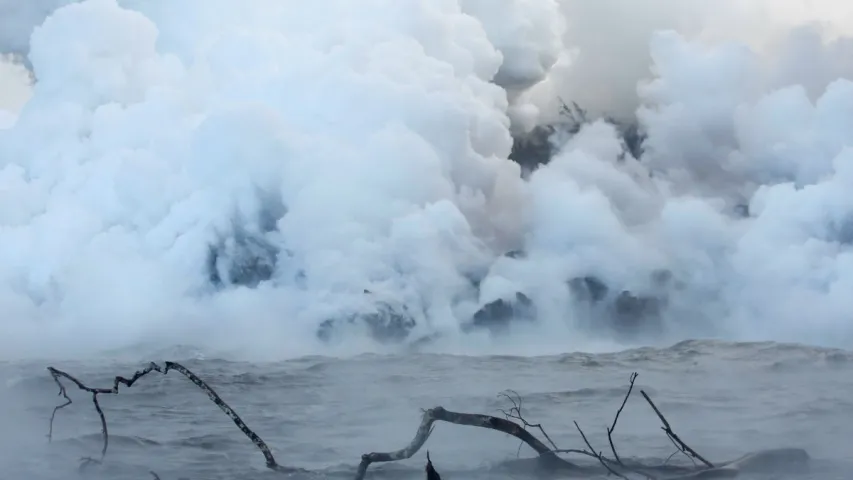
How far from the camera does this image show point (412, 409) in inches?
157

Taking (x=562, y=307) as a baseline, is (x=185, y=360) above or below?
below

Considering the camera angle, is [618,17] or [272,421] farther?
[618,17]

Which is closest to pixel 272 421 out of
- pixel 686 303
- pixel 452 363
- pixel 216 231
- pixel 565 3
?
pixel 452 363

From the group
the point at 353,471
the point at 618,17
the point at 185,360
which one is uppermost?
the point at 618,17

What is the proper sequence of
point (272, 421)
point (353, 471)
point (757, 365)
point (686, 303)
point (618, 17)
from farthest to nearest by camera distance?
point (618, 17)
point (686, 303)
point (757, 365)
point (272, 421)
point (353, 471)

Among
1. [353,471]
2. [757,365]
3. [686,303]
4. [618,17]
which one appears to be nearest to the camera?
[353,471]

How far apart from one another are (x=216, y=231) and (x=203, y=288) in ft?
1.43

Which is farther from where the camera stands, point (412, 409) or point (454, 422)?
point (412, 409)

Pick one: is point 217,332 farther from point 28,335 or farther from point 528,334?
point 528,334

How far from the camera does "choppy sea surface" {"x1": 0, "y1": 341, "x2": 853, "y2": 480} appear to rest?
11.4 feet

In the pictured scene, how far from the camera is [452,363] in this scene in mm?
4547

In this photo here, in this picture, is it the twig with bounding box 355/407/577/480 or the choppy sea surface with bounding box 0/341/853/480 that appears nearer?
the twig with bounding box 355/407/577/480

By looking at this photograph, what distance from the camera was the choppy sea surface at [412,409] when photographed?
3473mm

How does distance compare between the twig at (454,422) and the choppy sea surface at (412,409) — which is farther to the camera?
the choppy sea surface at (412,409)
